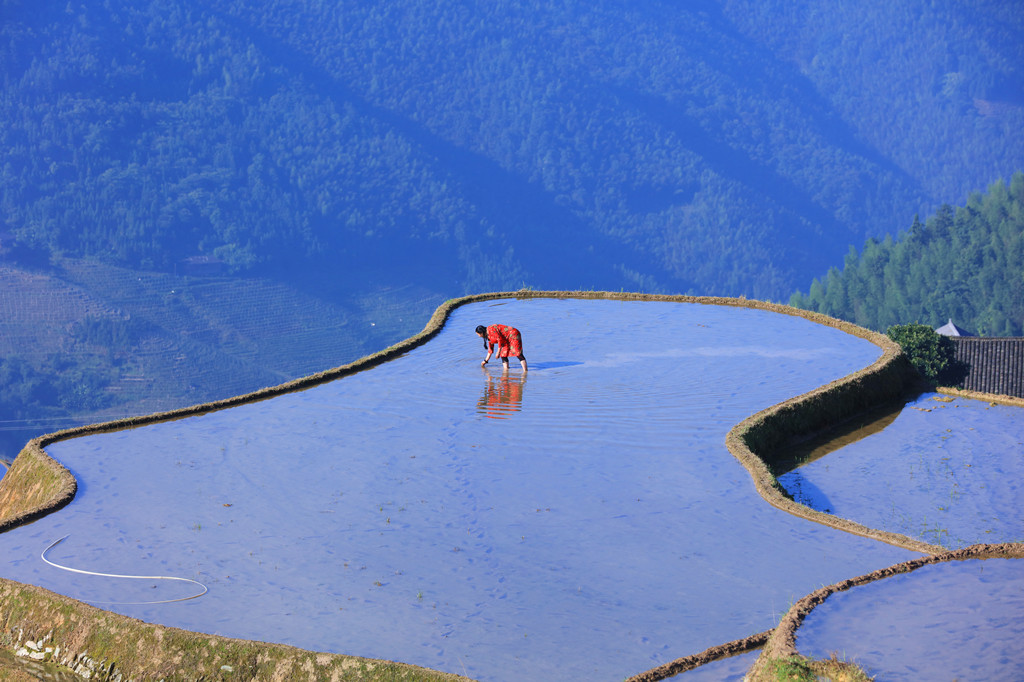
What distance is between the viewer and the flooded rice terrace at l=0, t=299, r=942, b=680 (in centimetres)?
859

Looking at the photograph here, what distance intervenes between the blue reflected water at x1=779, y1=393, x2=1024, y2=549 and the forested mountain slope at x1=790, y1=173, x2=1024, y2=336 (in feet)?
306

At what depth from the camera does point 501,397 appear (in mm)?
15805

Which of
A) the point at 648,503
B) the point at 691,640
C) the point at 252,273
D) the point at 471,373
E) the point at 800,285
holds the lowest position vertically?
the point at 691,640

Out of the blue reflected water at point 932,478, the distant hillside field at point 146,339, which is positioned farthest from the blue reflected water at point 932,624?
the distant hillside field at point 146,339

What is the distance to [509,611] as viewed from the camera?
8.82 meters

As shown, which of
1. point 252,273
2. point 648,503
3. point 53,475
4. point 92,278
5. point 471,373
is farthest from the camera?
point 252,273

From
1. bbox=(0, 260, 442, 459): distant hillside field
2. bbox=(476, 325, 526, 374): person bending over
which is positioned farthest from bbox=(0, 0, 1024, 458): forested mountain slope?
bbox=(476, 325, 526, 374): person bending over

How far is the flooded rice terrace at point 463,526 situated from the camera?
8.59 meters

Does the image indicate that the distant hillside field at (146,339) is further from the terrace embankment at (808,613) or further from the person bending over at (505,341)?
the terrace embankment at (808,613)

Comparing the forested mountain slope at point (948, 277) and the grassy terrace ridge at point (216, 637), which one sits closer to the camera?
the grassy terrace ridge at point (216, 637)

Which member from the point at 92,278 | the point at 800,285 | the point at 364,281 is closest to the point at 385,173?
the point at 364,281

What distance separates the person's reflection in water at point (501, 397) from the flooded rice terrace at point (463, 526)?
0.18ft

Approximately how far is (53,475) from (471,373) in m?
7.02

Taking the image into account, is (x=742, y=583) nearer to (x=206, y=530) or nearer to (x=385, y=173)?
(x=206, y=530)
